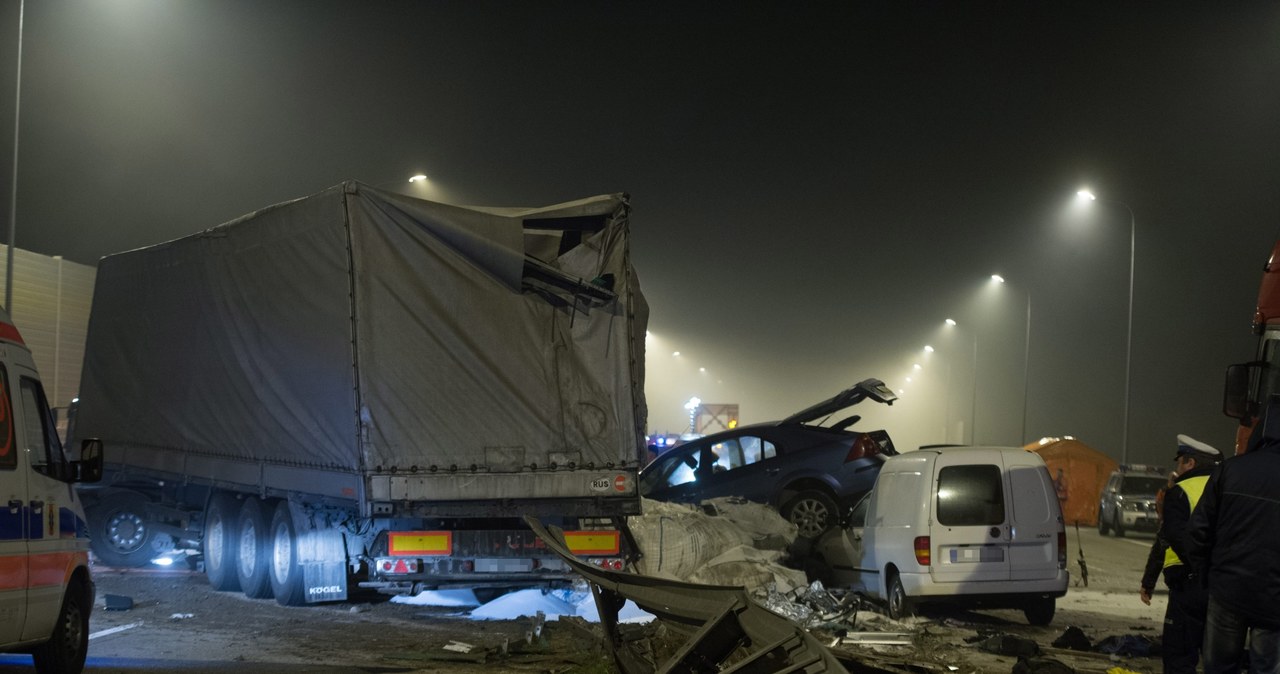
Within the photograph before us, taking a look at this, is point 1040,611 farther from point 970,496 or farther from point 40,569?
point 40,569

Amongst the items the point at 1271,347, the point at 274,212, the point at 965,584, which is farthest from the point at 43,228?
the point at 1271,347

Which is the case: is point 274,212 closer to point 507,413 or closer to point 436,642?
point 507,413

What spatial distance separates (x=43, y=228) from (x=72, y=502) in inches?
1180

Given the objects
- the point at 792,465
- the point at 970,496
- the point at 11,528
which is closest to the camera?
the point at 11,528

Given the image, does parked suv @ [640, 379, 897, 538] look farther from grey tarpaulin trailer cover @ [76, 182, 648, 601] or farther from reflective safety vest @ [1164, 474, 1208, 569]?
reflective safety vest @ [1164, 474, 1208, 569]

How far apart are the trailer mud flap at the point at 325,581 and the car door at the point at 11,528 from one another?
4615 millimetres

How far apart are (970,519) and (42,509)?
7621mm

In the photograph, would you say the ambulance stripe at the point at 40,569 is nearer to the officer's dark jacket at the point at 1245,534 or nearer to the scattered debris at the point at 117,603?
the scattered debris at the point at 117,603

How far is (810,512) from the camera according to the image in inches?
646

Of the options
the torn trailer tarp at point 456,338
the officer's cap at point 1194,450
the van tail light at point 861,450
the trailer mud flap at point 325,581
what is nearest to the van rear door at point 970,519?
the officer's cap at point 1194,450

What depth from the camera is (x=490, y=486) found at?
1094 cm

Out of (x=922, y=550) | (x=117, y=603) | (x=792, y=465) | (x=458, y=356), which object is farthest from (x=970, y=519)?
(x=117, y=603)

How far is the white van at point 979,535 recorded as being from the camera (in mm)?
11539

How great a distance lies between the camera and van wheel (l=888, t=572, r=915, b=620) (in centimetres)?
1170
